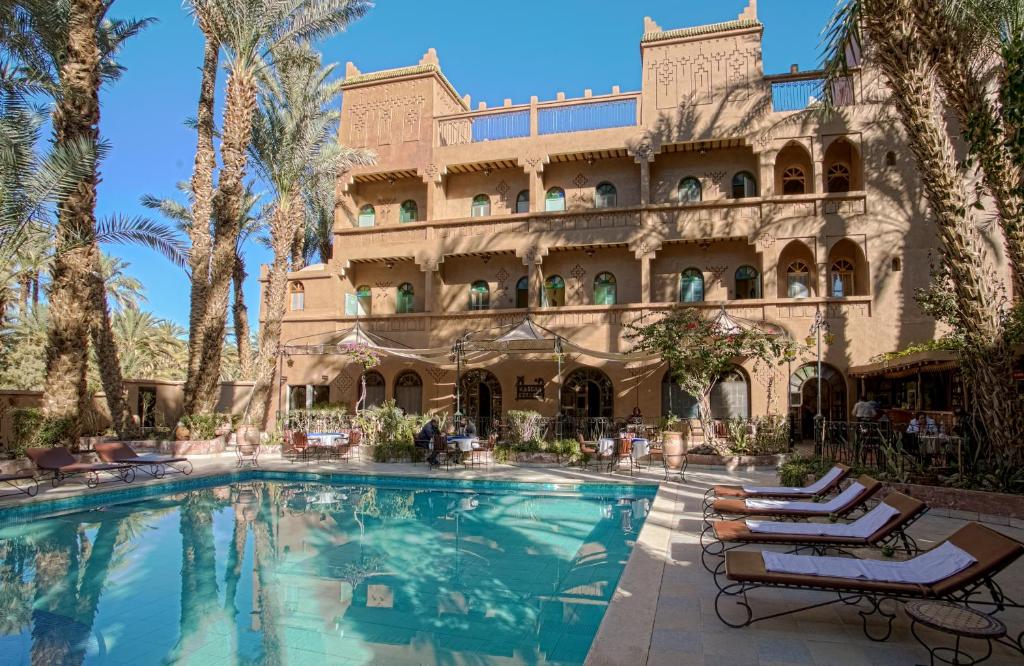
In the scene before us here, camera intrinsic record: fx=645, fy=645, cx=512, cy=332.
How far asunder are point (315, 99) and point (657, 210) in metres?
13.3

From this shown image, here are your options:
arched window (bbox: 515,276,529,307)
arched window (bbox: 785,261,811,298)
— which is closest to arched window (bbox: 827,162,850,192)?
arched window (bbox: 785,261,811,298)

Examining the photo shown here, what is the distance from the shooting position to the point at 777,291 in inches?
771

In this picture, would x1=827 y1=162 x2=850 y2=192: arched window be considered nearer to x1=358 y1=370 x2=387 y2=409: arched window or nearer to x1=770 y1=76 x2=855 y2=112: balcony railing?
x1=770 y1=76 x2=855 y2=112: balcony railing

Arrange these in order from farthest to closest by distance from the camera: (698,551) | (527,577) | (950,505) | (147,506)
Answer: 1. (147,506)
2. (950,505)
3. (527,577)
4. (698,551)

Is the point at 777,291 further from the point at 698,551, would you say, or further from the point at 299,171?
the point at 299,171

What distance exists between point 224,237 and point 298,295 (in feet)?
18.4

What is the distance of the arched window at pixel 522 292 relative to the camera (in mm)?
22438

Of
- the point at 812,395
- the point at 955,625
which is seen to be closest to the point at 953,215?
the point at 955,625

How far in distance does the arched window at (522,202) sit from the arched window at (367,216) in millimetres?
5619

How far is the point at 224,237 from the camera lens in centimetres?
1894

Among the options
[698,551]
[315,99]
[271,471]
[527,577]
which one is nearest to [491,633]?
[527,577]

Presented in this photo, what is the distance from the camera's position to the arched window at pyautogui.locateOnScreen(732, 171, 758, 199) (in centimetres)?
2059

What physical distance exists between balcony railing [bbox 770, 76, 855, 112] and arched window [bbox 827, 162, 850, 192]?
188 cm

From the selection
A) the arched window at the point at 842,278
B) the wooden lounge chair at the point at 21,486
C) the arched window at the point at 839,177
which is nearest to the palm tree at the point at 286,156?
the wooden lounge chair at the point at 21,486
